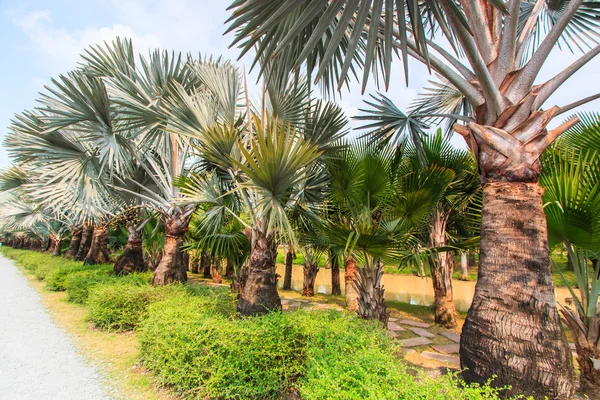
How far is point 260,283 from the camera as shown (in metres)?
4.25

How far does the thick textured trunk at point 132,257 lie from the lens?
834cm

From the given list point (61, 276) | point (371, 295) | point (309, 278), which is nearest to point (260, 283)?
point (371, 295)

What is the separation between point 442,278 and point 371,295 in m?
2.65

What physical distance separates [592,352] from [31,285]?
15148 millimetres

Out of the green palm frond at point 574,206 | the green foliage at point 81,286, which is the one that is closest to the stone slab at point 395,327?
the green palm frond at point 574,206

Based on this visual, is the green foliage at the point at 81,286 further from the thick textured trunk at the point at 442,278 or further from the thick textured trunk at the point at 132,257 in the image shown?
the thick textured trunk at the point at 442,278

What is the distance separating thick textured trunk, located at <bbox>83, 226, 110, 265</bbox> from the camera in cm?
1095

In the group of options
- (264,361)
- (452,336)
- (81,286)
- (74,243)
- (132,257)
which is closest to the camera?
(264,361)

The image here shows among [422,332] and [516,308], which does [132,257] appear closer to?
[422,332]

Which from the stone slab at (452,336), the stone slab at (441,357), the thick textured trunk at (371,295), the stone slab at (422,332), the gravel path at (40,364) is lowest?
the gravel path at (40,364)

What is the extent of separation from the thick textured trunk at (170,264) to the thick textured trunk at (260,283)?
3.14m

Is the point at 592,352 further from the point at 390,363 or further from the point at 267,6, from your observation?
the point at 267,6

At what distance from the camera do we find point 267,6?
2.00 m

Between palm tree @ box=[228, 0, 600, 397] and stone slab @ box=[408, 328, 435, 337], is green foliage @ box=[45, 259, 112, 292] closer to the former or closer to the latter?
stone slab @ box=[408, 328, 435, 337]
